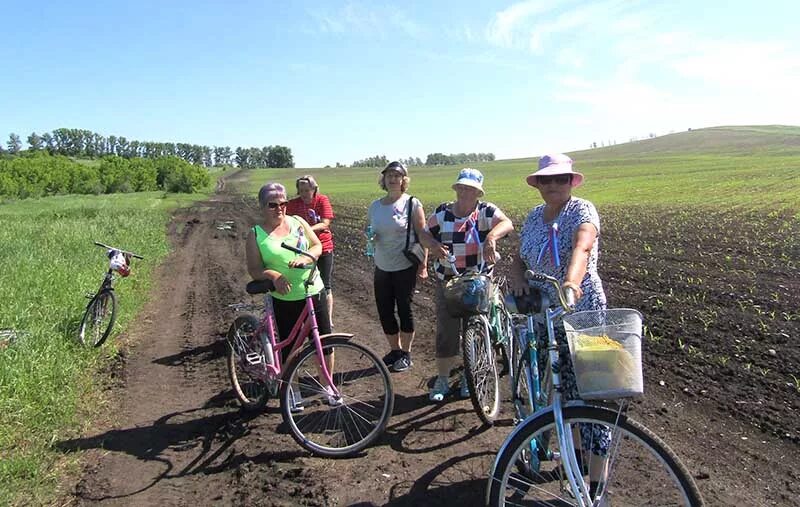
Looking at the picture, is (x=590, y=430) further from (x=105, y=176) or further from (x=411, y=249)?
(x=105, y=176)

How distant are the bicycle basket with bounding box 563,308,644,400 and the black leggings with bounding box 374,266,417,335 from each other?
3.32 meters

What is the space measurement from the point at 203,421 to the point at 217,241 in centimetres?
1417

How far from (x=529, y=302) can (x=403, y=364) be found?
10.1 feet

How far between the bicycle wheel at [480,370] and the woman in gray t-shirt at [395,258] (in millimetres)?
1297

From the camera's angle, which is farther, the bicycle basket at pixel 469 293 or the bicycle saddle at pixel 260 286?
the bicycle saddle at pixel 260 286

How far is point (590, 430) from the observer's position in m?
2.81

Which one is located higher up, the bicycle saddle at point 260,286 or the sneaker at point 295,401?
the bicycle saddle at point 260,286

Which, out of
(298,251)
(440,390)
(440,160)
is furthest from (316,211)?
(440,160)

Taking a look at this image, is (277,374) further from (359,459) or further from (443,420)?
(443,420)

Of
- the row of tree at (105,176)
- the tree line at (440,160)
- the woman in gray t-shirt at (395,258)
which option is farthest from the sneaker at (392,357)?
the tree line at (440,160)

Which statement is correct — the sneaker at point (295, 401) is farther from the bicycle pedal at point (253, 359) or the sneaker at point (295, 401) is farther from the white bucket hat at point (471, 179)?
the white bucket hat at point (471, 179)

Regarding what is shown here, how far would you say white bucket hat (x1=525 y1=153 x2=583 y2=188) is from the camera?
310 centimetres

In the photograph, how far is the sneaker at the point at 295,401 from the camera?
13.8ft

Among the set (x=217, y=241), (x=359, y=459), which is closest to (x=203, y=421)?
(x=359, y=459)
